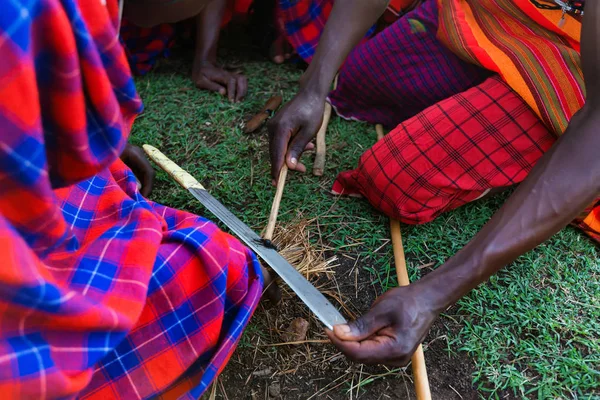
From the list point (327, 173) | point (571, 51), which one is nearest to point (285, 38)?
point (327, 173)

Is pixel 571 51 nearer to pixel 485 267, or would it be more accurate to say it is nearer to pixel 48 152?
pixel 485 267

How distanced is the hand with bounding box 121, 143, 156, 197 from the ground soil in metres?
0.68

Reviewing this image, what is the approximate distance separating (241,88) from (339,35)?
74cm

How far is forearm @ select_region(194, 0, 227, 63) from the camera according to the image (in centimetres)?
230

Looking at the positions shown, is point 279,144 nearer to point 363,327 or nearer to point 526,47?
point 363,327

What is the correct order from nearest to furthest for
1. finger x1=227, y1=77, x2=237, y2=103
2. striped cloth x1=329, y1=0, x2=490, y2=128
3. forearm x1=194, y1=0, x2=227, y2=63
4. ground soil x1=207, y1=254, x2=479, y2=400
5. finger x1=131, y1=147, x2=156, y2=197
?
1. ground soil x1=207, y1=254, x2=479, y2=400
2. finger x1=131, y1=147, x2=156, y2=197
3. striped cloth x1=329, y1=0, x2=490, y2=128
4. finger x1=227, y1=77, x2=237, y2=103
5. forearm x1=194, y1=0, x2=227, y2=63

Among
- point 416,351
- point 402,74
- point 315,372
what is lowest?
point 315,372

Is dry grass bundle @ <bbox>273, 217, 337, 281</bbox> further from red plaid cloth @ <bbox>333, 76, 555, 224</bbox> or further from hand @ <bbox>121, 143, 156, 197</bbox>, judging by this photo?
hand @ <bbox>121, 143, 156, 197</bbox>

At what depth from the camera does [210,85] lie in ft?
7.29

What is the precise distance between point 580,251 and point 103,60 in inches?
63.6

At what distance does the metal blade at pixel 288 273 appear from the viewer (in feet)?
3.44

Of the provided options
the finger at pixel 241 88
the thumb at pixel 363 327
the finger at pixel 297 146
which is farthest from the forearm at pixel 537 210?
the finger at pixel 241 88

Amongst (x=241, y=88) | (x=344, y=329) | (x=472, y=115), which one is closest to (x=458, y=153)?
(x=472, y=115)

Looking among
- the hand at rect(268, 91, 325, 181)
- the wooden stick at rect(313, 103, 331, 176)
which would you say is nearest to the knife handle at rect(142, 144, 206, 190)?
the hand at rect(268, 91, 325, 181)
